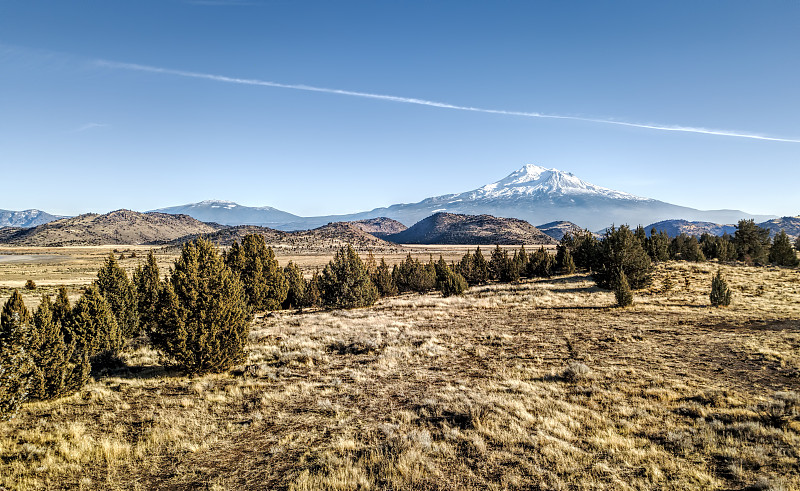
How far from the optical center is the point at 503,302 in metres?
34.3

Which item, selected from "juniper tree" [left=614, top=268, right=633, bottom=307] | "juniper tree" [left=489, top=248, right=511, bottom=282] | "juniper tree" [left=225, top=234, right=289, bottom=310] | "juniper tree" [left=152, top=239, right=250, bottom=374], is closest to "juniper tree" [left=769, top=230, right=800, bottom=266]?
"juniper tree" [left=489, top=248, right=511, bottom=282]

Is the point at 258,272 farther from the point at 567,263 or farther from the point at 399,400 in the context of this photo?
the point at 567,263

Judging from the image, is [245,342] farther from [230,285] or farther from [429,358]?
[429,358]

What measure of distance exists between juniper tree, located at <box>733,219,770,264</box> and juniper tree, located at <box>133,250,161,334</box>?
7848cm

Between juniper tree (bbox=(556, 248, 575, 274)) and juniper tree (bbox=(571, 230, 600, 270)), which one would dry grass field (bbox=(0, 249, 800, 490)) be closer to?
juniper tree (bbox=(571, 230, 600, 270))

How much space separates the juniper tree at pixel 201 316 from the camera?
46.9 ft

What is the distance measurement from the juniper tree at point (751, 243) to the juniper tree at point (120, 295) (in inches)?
3140

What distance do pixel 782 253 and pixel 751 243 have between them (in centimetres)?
670

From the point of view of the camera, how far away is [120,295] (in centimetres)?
2369

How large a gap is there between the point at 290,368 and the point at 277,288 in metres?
21.2

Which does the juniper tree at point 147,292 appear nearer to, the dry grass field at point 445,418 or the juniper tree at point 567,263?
the dry grass field at point 445,418

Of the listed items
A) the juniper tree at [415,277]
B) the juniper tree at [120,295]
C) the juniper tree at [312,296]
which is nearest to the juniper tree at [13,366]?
the juniper tree at [120,295]

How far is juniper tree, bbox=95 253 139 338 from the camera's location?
22.8m

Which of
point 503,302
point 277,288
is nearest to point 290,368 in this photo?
point 277,288
